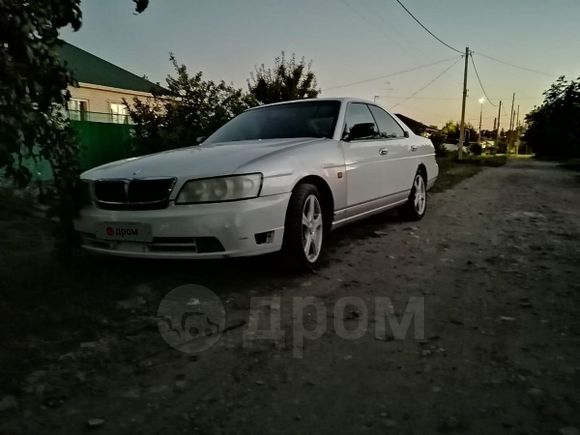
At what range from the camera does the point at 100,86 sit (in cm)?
1784

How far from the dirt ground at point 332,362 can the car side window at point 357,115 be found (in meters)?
1.51

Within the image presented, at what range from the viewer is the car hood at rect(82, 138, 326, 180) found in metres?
3.52

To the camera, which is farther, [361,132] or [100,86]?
[100,86]

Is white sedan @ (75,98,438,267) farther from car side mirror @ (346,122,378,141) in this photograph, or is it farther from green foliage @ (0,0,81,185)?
green foliage @ (0,0,81,185)

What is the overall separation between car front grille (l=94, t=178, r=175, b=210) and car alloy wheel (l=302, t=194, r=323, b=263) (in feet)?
3.57

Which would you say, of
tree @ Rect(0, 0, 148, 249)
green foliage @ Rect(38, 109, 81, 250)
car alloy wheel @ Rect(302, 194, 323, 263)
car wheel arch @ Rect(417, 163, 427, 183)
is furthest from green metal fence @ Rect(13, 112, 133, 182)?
tree @ Rect(0, 0, 148, 249)

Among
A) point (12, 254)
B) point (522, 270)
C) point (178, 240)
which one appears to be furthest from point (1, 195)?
point (522, 270)

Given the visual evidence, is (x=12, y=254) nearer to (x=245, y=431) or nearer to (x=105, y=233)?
(x=105, y=233)

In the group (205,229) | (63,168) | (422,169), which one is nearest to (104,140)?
(422,169)

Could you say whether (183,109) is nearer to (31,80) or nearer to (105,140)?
(105,140)

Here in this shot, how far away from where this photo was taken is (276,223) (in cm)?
359

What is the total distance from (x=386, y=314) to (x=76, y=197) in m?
2.54

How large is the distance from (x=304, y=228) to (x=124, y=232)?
1.40m

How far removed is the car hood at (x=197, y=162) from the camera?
11.5 feet
